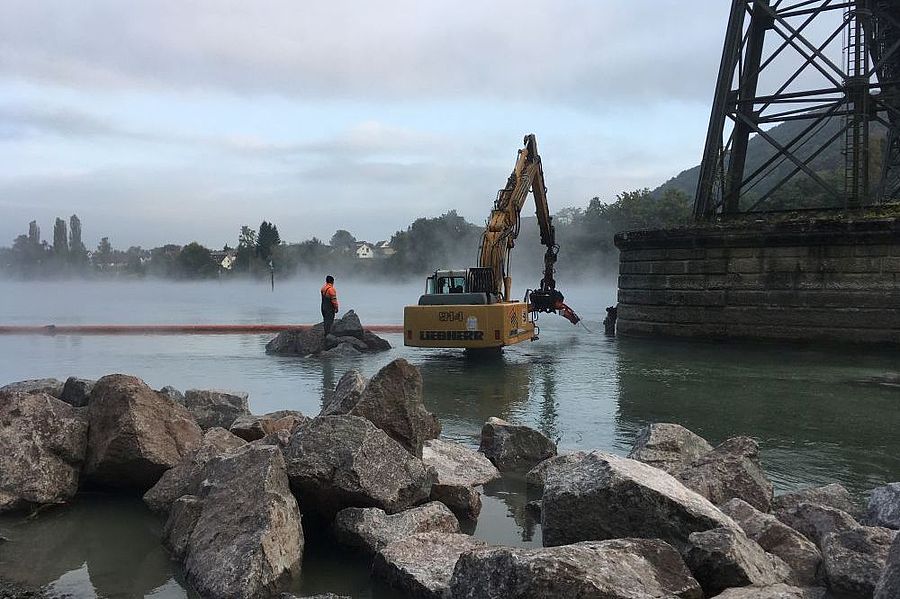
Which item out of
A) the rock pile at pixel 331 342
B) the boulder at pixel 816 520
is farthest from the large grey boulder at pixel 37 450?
the rock pile at pixel 331 342

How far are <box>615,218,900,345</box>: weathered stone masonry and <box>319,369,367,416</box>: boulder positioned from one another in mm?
13973

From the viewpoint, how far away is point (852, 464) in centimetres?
714

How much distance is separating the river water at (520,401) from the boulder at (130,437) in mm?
221

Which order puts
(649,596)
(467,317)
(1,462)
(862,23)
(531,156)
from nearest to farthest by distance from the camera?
1. (649,596)
2. (1,462)
3. (467,317)
4. (531,156)
5. (862,23)

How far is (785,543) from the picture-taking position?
432 cm

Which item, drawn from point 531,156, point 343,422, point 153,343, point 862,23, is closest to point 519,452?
point 343,422

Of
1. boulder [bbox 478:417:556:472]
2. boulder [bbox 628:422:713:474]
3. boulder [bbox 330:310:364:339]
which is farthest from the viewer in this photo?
boulder [bbox 330:310:364:339]

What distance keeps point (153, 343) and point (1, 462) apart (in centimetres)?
1396

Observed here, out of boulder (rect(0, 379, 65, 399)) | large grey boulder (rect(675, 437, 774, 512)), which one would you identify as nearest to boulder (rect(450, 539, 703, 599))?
large grey boulder (rect(675, 437, 774, 512))

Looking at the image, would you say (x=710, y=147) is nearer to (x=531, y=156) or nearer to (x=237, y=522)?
(x=531, y=156)

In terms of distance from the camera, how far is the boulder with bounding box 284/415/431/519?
4922mm

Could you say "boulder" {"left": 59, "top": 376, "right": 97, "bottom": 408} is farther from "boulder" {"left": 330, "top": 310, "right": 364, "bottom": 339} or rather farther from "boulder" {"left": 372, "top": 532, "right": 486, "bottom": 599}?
"boulder" {"left": 330, "top": 310, "right": 364, "bottom": 339}

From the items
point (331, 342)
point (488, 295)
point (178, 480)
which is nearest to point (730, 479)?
point (178, 480)

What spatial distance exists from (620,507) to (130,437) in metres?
3.72
